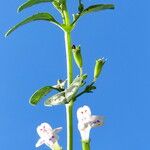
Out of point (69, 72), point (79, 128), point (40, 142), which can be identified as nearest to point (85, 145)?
point (79, 128)

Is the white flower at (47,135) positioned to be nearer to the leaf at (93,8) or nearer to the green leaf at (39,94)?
the green leaf at (39,94)

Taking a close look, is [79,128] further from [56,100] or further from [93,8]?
[93,8]

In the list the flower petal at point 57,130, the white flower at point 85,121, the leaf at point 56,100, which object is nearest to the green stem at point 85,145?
the white flower at point 85,121

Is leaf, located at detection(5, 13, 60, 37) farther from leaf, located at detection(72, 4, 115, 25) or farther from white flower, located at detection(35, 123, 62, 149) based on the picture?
white flower, located at detection(35, 123, 62, 149)

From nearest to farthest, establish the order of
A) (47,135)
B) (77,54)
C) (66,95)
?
(66,95)
(77,54)
(47,135)

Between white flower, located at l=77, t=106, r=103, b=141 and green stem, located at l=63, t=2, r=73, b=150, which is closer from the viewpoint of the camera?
green stem, located at l=63, t=2, r=73, b=150

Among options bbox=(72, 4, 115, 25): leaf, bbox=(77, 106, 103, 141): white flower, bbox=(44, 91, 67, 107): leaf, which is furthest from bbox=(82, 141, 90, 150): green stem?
bbox=(72, 4, 115, 25): leaf

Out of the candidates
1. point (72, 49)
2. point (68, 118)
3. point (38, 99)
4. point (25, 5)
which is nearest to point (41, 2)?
point (25, 5)
